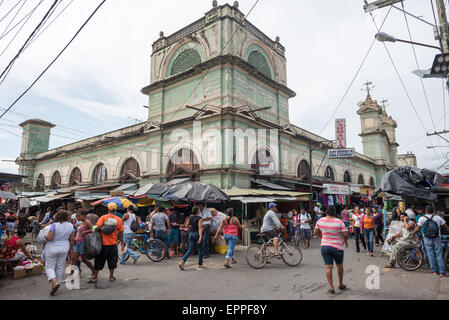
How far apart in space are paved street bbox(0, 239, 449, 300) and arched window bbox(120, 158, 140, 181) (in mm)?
14054

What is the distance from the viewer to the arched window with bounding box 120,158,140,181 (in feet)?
71.1

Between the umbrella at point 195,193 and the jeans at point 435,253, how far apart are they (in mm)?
6591

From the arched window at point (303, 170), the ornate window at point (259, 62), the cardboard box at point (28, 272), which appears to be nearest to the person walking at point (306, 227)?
the cardboard box at point (28, 272)

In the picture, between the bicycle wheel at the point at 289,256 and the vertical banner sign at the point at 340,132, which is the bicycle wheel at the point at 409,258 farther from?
the vertical banner sign at the point at 340,132

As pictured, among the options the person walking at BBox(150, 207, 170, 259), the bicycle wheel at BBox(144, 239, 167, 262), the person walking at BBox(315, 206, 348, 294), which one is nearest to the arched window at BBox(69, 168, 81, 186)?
the person walking at BBox(150, 207, 170, 259)

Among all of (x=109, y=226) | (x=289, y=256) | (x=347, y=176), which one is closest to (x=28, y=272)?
(x=109, y=226)

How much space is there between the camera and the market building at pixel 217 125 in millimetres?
16766

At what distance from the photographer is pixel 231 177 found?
52.4 feet

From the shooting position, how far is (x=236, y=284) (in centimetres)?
630

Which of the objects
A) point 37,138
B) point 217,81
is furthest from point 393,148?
point 37,138

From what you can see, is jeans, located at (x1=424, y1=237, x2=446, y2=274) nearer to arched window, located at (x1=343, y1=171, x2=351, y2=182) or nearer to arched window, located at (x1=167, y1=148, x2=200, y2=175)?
arched window, located at (x1=167, y1=148, x2=200, y2=175)

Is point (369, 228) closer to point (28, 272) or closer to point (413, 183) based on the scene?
point (413, 183)
